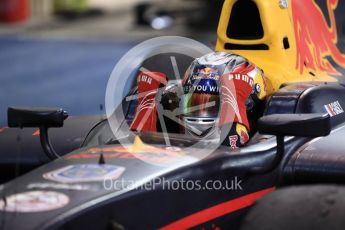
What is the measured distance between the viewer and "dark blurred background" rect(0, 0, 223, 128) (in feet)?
24.3

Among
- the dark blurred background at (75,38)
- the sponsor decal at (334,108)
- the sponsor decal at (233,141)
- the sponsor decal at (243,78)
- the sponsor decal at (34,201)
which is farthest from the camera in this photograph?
the dark blurred background at (75,38)

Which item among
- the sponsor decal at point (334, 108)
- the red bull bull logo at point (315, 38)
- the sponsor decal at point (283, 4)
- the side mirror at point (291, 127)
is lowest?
the sponsor decal at point (334, 108)

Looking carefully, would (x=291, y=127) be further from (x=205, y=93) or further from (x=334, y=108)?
(x=334, y=108)

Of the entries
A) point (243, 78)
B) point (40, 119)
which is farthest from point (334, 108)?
point (40, 119)

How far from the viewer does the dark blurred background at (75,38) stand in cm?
741

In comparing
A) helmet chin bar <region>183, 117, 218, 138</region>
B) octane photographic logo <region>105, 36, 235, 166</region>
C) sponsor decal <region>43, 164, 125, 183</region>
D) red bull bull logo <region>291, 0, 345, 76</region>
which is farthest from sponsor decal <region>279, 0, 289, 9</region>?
sponsor decal <region>43, 164, 125, 183</region>

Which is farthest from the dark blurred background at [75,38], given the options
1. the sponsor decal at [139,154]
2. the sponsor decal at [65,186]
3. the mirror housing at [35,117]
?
the sponsor decal at [65,186]

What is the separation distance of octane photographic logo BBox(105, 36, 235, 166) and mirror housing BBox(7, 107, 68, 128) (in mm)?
250

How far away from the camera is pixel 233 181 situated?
3070mm

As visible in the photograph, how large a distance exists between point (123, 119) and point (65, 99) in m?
3.49

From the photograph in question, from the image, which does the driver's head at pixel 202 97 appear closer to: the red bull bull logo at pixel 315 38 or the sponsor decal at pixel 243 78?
the sponsor decal at pixel 243 78

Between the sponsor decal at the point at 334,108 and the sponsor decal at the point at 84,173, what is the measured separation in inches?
44.5

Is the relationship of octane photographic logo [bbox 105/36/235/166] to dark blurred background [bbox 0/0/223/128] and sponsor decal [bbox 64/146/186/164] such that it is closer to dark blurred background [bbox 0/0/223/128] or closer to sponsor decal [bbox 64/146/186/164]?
sponsor decal [bbox 64/146/186/164]

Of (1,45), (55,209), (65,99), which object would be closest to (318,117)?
(55,209)
